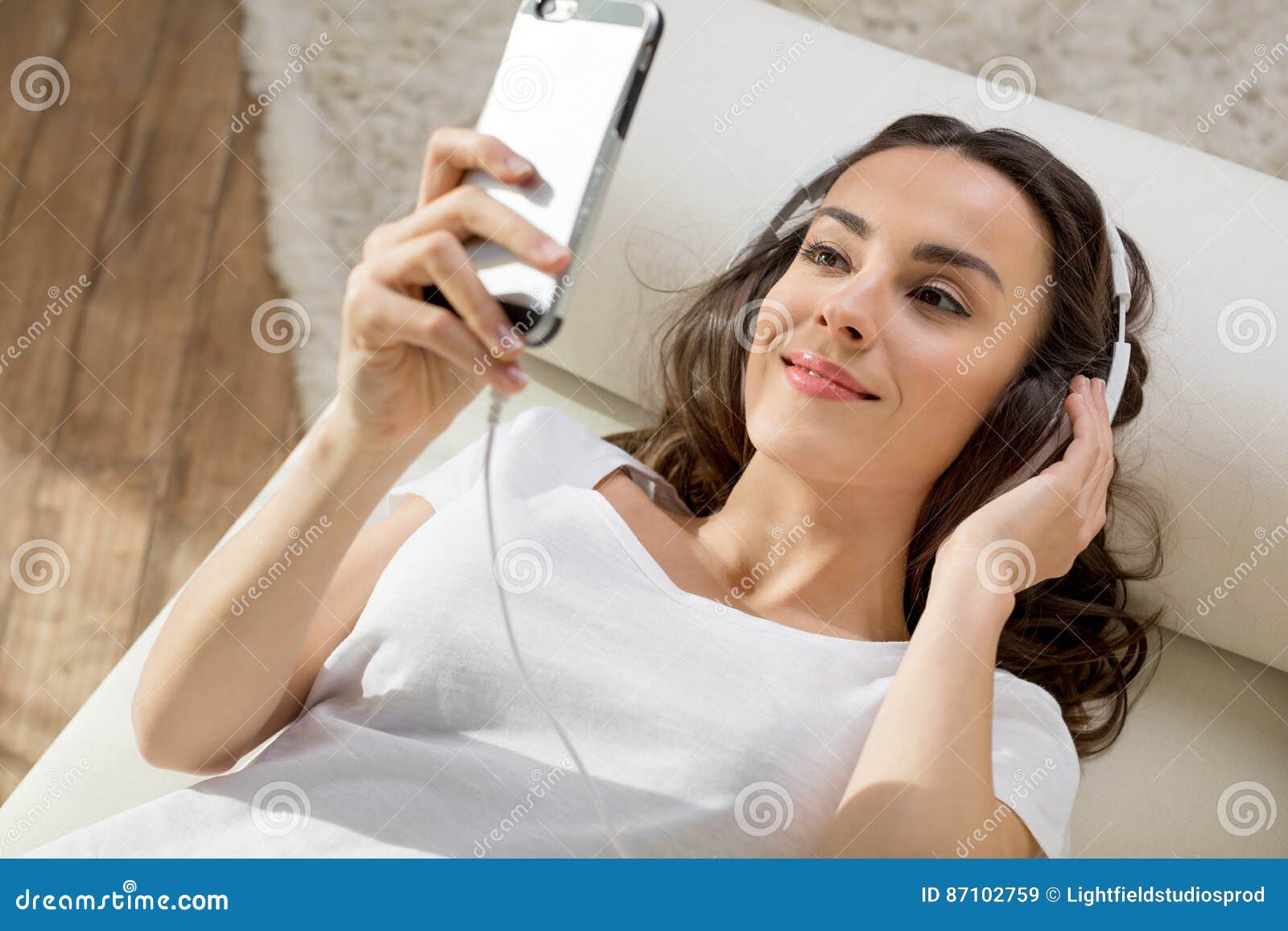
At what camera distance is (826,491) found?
1.18 m

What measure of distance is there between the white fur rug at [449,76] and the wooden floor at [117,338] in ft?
0.21

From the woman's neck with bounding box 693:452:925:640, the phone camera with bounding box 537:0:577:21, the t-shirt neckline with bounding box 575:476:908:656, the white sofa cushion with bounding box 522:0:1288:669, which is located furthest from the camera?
the white sofa cushion with bounding box 522:0:1288:669

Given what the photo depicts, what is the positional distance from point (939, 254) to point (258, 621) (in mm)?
689

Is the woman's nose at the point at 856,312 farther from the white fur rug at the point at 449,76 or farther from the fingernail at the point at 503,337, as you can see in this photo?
the white fur rug at the point at 449,76

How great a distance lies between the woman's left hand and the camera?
1082 mm

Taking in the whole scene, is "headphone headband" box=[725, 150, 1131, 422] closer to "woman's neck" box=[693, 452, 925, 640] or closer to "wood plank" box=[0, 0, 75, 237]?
"woman's neck" box=[693, 452, 925, 640]

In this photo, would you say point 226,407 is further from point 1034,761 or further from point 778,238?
point 1034,761

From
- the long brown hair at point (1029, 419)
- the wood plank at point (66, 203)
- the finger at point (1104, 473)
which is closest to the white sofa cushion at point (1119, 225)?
the long brown hair at point (1029, 419)

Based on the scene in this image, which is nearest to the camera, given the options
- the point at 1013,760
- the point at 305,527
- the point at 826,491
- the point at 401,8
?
the point at 305,527

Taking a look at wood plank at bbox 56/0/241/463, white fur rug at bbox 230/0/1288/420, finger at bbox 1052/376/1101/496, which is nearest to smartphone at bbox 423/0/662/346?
finger at bbox 1052/376/1101/496

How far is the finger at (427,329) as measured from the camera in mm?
776
